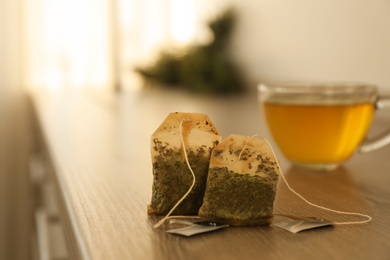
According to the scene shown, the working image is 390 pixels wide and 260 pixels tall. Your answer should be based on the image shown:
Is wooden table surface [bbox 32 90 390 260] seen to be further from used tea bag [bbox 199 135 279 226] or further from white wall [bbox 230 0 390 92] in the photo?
white wall [bbox 230 0 390 92]

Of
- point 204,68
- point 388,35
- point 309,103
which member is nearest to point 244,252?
point 309,103

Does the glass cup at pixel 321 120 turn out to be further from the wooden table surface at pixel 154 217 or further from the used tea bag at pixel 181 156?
the used tea bag at pixel 181 156

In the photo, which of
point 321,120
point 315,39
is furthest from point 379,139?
point 315,39

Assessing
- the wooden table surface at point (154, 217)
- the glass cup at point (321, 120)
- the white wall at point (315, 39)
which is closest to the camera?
the wooden table surface at point (154, 217)

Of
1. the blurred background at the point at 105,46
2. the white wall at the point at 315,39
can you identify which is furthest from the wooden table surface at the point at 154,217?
the blurred background at the point at 105,46

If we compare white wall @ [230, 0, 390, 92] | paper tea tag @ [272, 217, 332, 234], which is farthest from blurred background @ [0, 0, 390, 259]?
paper tea tag @ [272, 217, 332, 234]

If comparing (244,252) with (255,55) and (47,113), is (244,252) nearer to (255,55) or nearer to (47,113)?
(47,113)

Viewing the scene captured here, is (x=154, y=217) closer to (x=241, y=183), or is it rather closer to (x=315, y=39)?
(x=241, y=183)
